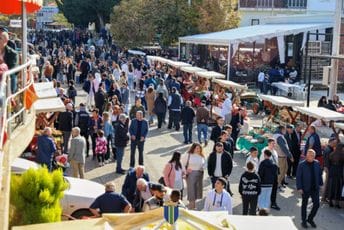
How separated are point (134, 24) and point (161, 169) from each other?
89.7 feet

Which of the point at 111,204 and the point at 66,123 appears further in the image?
the point at 66,123

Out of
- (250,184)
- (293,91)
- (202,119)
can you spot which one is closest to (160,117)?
(202,119)

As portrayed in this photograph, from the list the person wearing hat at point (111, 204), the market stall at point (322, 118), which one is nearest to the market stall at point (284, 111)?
the market stall at point (322, 118)

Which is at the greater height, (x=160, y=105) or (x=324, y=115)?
(x=324, y=115)

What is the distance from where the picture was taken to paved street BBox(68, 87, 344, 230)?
43.4 ft

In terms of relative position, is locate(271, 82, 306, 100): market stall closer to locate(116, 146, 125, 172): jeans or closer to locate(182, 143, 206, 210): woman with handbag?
locate(116, 146, 125, 172): jeans

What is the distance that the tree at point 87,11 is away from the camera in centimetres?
6681

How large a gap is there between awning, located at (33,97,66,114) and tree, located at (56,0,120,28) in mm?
52107

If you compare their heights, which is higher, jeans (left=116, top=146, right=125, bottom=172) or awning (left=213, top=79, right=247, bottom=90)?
awning (left=213, top=79, right=247, bottom=90)

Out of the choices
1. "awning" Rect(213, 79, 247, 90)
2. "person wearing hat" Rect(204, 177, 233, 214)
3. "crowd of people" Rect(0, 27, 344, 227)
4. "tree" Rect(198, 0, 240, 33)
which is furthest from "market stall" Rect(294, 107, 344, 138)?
"tree" Rect(198, 0, 240, 33)

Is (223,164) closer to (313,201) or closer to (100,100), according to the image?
(313,201)

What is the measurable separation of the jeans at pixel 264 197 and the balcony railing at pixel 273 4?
43.5 meters

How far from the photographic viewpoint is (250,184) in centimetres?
1175

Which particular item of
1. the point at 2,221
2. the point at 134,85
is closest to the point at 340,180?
the point at 2,221
